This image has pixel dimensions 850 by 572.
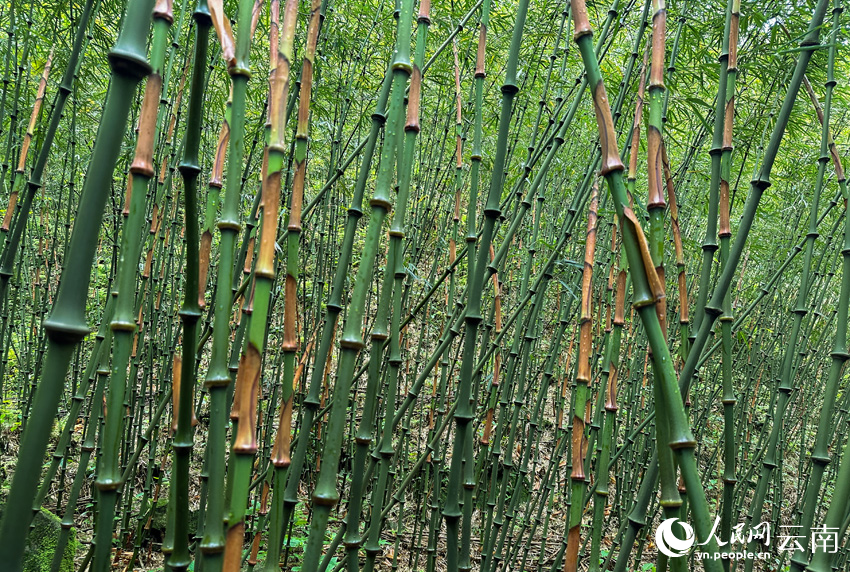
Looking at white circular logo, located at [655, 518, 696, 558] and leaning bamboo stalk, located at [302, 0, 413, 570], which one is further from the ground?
leaning bamboo stalk, located at [302, 0, 413, 570]

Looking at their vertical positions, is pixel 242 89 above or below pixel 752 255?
below

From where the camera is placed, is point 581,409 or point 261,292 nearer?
point 261,292

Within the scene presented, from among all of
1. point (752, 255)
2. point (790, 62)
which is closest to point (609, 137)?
point (790, 62)

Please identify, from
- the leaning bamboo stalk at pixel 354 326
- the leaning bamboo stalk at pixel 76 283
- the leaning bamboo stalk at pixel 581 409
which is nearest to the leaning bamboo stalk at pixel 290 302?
the leaning bamboo stalk at pixel 354 326

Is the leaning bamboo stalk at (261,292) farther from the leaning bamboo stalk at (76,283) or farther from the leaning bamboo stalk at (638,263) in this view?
the leaning bamboo stalk at (638,263)

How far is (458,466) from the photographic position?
752 mm

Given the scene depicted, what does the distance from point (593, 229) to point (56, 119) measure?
2.46 ft

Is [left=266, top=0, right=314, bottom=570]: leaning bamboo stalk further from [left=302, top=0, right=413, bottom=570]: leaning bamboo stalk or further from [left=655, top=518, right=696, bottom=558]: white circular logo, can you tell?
[left=655, top=518, right=696, bottom=558]: white circular logo

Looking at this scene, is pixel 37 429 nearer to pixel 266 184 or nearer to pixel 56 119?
pixel 266 184

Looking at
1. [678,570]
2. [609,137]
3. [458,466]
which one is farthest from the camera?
[458,466]

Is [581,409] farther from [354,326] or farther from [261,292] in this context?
[261,292]

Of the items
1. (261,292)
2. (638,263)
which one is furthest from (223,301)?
(638,263)

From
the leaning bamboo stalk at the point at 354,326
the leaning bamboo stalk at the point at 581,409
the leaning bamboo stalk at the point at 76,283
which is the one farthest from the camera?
the leaning bamboo stalk at the point at 581,409

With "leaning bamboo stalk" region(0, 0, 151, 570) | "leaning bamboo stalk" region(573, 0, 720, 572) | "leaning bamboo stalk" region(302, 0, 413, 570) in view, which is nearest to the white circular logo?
"leaning bamboo stalk" region(573, 0, 720, 572)
